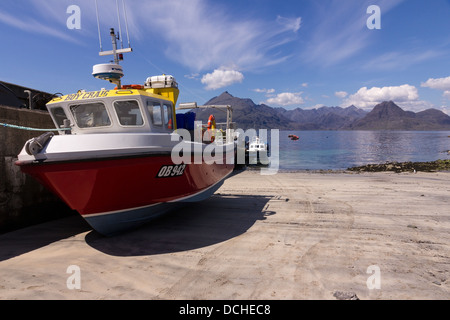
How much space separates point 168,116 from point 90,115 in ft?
4.93

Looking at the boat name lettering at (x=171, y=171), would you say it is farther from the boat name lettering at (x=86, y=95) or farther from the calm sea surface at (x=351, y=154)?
the calm sea surface at (x=351, y=154)

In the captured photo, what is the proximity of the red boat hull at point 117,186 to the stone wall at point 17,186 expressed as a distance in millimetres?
1460

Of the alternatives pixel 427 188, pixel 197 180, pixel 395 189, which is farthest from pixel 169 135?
pixel 427 188

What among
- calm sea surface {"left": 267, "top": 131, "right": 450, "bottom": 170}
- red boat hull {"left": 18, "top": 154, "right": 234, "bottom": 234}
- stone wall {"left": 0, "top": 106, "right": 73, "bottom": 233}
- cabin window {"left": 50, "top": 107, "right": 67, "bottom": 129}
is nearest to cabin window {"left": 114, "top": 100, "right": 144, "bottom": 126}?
red boat hull {"left": 18, "top": 154, "right": 234, "bottom": 234}

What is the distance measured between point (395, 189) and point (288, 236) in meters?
7.17

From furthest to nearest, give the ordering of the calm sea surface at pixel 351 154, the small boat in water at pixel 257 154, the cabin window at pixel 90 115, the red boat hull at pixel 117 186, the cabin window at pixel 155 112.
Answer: the calm sea surface at pixel 351 154 < the small boat in water at pixel 257 154 < the cabin window at pixel 155 112 < the cabin window at pixel 90 115 < the red boat hull at pixel 117 186

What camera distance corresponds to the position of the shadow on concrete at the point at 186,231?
4812 millimetres

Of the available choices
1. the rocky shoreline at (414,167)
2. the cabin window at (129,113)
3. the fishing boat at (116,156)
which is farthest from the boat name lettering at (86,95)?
the rocky shoreline at (414,167)

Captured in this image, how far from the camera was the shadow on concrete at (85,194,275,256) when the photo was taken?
4.81 metres

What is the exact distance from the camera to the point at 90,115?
206 inches

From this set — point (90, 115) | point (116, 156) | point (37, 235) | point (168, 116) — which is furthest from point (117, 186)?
point (37, 235)

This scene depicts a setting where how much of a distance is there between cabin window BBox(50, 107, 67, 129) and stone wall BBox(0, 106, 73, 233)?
1.06 metres

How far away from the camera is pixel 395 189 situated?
10203 mm
